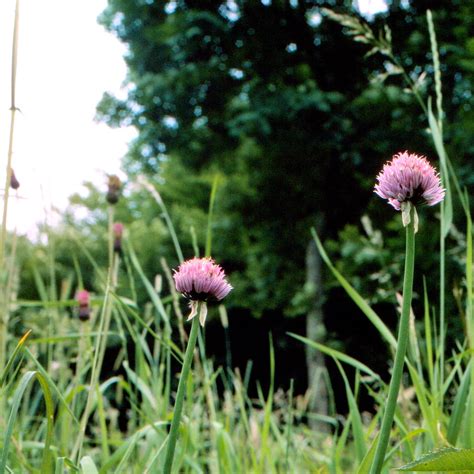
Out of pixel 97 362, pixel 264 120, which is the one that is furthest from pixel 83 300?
pixel 264 120

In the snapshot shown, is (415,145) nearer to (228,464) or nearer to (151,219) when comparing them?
(151,219)

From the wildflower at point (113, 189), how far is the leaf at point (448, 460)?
776 mm

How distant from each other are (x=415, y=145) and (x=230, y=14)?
9.99 feet

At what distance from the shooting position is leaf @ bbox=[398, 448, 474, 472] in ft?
1.60

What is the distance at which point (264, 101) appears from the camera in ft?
24.9

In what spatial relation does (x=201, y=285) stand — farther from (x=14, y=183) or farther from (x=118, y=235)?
(x=118, y=235)

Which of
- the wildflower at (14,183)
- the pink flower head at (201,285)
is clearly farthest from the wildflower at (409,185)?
the wildflower at (14,183)

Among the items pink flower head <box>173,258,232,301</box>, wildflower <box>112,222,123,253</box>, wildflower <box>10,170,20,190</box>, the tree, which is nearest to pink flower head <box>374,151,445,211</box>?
pink flower head <box>173,258,232,301</box>

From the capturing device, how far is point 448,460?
0.51 m

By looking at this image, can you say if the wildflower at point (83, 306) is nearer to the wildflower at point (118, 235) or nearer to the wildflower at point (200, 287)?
the wildflower at point (118, 235)

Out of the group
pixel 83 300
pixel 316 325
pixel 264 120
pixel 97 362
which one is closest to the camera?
pixel 97 362

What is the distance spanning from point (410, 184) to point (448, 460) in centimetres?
22

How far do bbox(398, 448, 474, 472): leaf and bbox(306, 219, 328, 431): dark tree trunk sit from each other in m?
7.02

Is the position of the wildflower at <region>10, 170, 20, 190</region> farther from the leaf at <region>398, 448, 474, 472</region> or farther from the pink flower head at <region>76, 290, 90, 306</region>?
the leaf at <region>398, 448, 474, 472</region>
